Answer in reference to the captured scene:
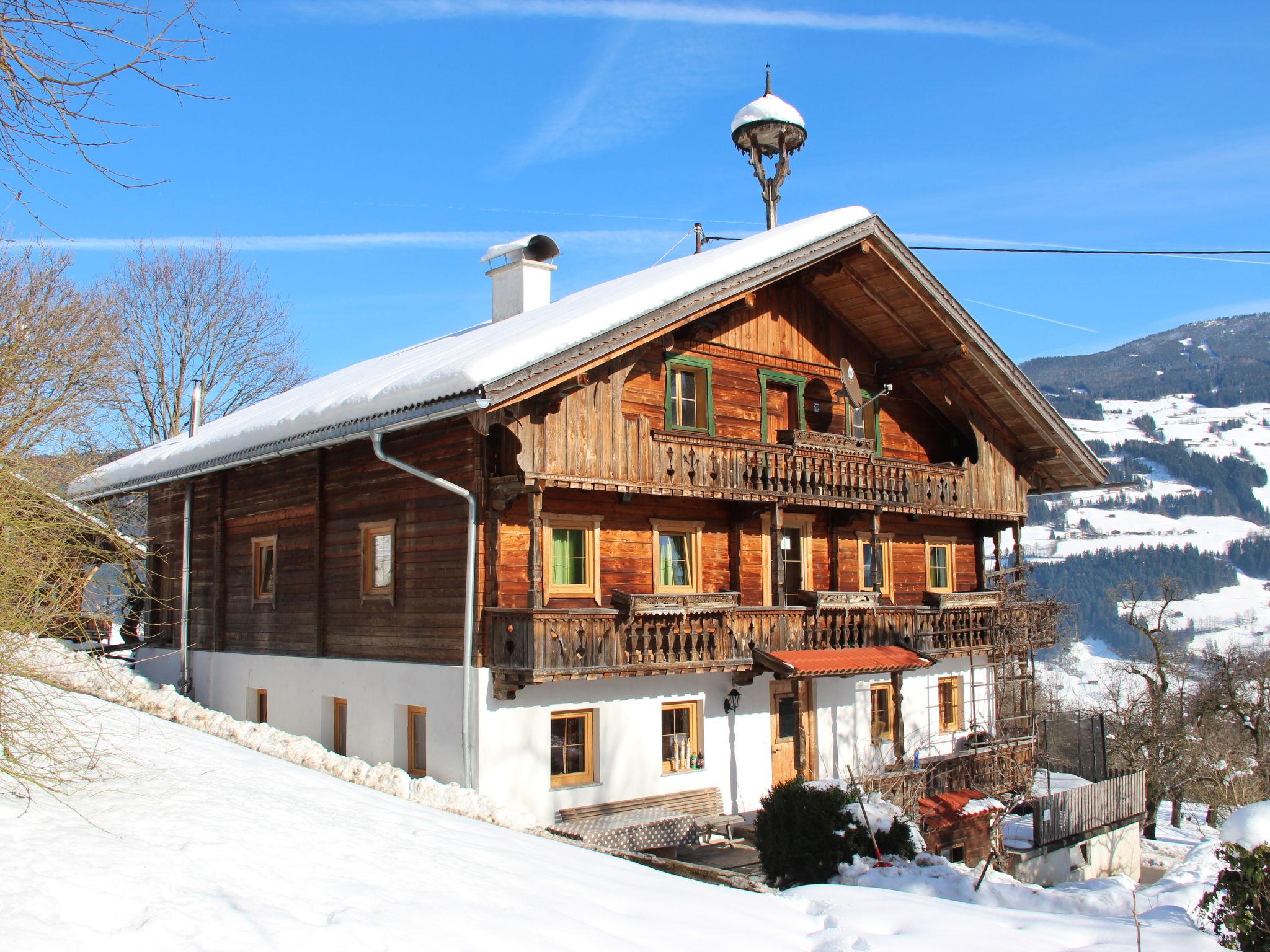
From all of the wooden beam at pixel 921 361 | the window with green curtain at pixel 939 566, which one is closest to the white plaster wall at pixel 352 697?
the wooden beam at pixel 921 361

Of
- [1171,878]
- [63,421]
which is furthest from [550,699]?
[1171,878]

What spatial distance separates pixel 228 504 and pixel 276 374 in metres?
17.9

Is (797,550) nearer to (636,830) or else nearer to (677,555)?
(677,555)

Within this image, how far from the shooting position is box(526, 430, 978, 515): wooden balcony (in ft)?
53.8

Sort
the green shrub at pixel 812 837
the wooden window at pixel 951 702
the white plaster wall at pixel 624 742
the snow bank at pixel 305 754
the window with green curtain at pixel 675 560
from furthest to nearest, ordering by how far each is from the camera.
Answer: the wooden window at pixel 951 702
the window with green curtain at pixel 675 560
the white plaster wall at pixel 624 742
the snow bank at pixel 305 754
the green shrub at pixel 812 837

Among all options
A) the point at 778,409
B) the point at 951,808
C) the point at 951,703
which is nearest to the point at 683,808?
the point at 951,808

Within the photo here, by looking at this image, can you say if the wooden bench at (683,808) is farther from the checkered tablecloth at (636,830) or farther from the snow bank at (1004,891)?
the snow bank at (1004,891)

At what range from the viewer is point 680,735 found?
1739 centimetres

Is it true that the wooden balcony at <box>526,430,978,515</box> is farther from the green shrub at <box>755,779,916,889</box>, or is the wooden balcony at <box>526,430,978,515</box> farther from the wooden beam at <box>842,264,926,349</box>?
the green shrub at <box>755,779,916,889</box>

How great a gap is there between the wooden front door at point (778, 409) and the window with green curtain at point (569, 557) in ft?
15.3

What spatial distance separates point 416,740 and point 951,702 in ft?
38.1

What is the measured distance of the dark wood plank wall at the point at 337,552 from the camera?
15.9m

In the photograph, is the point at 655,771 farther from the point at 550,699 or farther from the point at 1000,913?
the point at 1000,913

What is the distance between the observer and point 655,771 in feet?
54.6
